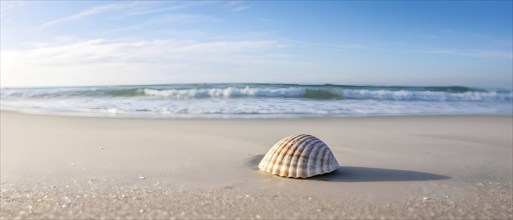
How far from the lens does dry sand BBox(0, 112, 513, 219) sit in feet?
8.23

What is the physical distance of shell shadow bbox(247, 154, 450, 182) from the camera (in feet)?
10.7

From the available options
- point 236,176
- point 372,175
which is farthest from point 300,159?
point 372,175

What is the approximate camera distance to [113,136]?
18.9 feet

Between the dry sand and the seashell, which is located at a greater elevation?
the seashell

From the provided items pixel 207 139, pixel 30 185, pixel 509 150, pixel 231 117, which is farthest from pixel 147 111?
pixel 509 150

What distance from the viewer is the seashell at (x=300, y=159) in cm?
320

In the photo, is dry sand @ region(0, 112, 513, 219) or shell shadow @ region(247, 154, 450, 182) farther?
shell shadow @ region(247, 154, 450, 182)

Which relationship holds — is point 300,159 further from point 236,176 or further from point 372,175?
point 372,175

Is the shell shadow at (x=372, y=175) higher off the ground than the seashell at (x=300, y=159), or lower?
lower

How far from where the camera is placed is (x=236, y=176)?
134 inches

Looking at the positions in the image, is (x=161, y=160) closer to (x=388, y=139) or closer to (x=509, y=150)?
(x=388, y=139)

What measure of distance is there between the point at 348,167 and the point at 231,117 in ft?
15.3

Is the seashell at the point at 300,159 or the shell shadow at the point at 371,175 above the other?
the seashell at the point at 300,159

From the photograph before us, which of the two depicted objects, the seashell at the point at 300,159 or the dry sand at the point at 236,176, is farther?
the seashell at the point at 300,159
